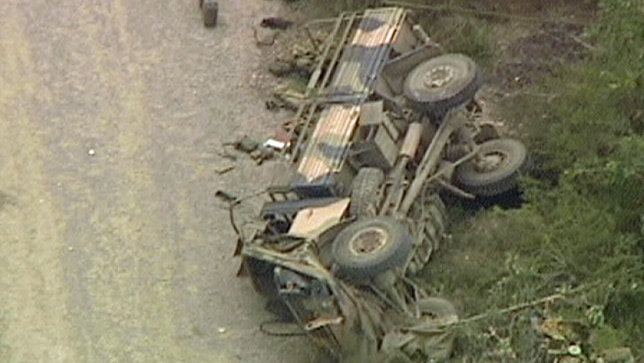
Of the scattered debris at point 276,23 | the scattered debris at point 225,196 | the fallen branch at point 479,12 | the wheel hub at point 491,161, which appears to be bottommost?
the scattered debris at point 276,23

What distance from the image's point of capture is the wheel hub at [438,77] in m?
14.8

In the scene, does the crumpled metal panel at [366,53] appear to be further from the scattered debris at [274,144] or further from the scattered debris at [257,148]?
the scattered debris at [257,148]

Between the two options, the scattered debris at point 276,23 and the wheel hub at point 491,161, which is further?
the scattered debris at point 276,23

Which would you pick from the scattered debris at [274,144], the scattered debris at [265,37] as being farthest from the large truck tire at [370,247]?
the scattered debris at [265,37]

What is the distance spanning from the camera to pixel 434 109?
14562 millimetres

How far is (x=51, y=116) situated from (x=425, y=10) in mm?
3983

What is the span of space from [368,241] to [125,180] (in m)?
3.10

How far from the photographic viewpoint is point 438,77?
48.8 feet

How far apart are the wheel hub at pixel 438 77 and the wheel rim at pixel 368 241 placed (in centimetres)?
197

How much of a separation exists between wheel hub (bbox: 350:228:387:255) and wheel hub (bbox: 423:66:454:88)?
6.46 ft

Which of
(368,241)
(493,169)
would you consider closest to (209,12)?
(493,169)

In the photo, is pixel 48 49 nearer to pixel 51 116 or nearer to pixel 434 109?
pixel 51 116

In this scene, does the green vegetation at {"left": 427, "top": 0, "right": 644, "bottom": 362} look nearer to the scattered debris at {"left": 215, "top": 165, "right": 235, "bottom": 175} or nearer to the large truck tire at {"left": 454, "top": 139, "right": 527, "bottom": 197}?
the large truck tire at {"left": 454, "top": 139, "right": 527, "bottom": 197}

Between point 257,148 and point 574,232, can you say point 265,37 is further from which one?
point 574,232
